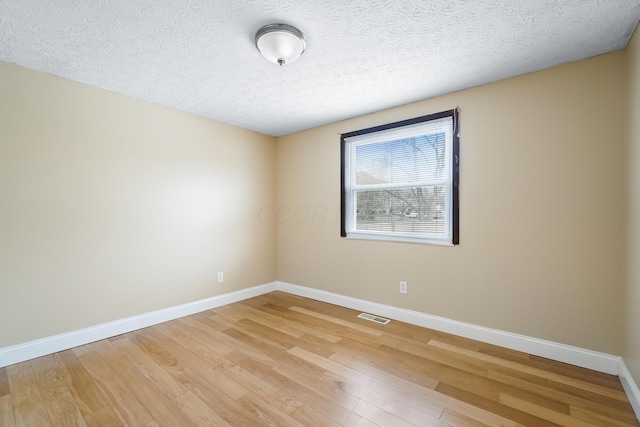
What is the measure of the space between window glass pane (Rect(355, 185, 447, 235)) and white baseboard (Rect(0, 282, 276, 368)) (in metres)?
2.05

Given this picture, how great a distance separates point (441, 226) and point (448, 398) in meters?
1.57

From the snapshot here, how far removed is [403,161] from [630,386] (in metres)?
2.40

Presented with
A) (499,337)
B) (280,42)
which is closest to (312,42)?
(280,42)

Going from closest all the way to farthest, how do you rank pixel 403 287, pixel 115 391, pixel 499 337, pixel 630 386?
pixel 630 386
pixel 115 391
pixel 499 337
pixel 403 287

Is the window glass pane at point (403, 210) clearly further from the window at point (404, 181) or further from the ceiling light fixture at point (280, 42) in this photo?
the ceiling light fixture at point (280, 42)

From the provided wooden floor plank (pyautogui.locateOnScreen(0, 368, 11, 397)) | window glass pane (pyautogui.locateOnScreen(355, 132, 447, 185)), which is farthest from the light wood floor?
window glass pane (pyautogui.locateOnScreen(355, 132, 447, 185))

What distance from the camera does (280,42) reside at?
5.94 ft

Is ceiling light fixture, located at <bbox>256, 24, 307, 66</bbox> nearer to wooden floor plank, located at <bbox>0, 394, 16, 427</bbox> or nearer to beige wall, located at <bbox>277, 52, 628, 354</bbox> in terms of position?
beige wall, located at <bbox>277, 52, 628, 354</bbox>

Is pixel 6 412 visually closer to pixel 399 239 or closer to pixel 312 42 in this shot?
pixel 312 42

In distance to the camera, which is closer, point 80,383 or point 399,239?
point 80,383

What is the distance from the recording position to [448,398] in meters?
1.76

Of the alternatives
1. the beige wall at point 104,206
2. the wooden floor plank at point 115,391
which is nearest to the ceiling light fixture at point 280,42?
the beige wall at point 104,206

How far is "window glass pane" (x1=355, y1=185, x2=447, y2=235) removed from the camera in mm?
2867

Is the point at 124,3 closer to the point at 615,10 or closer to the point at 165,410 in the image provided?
the point at 165,410
